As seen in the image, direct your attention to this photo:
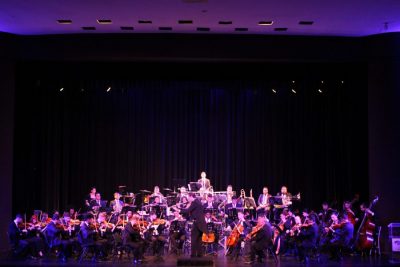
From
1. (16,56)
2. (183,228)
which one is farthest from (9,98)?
(183,228)

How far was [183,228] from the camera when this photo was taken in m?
16.3

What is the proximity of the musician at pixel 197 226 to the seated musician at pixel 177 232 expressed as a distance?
113cm

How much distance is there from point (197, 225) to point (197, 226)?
0.03 meters

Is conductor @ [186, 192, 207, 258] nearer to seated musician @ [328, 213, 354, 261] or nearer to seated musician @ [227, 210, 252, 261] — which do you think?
seated musician @ [227, 210, 252, 261]

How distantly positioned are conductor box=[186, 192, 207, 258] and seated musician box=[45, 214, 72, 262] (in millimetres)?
3692

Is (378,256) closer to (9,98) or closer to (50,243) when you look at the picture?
(50,243)

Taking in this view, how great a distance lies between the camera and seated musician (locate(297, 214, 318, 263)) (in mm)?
14627

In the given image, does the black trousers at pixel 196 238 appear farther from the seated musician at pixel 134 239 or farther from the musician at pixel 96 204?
the musician at pixel 96 204

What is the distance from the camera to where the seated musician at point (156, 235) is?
15.2m

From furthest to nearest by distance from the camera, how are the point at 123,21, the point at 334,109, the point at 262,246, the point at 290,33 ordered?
1. the point at 334,109
2. the point at 290,33
3. the point at 123,21
4. the point at 262,246

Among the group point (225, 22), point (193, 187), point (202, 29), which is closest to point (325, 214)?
point (193, 187)

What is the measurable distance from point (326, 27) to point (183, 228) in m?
Result: 8.52

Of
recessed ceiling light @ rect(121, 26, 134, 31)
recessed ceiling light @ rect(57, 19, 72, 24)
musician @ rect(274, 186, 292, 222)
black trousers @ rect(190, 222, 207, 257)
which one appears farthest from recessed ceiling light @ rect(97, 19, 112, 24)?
musician @ rect(274, 186, 292, 222)

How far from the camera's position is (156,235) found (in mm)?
15375
